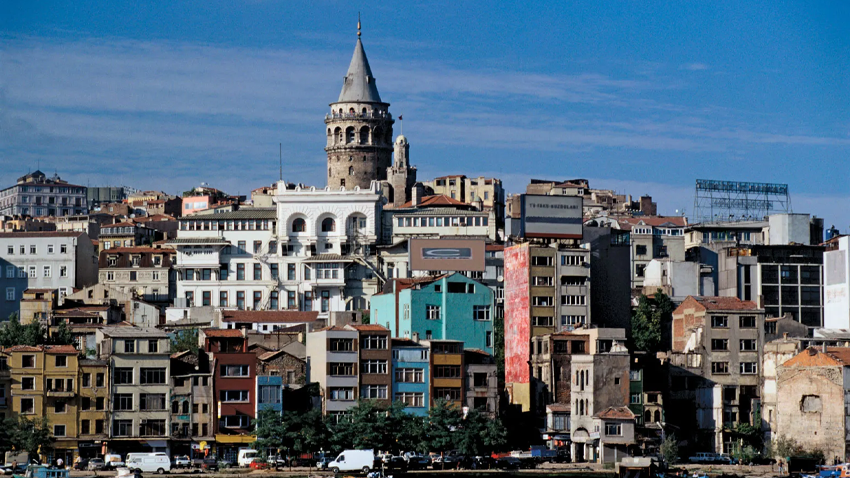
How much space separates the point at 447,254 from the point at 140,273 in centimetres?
3540

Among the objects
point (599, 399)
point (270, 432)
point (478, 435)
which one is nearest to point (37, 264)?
point (270, 432)

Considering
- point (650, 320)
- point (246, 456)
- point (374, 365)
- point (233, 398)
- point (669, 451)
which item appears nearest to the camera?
point (246, 456)

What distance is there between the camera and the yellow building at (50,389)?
109125mm

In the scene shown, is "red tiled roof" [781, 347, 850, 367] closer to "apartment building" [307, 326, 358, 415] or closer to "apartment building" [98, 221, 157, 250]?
"apartment building" [307, 326, 358, 415]

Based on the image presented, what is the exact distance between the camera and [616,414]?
375 feet

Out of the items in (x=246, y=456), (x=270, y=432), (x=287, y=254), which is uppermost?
(x=287, y=254)

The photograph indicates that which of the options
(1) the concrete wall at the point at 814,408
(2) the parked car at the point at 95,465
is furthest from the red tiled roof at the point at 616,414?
(2) the parked car at the point at 95,465

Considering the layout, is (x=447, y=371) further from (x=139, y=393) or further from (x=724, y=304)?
(x=724, y=304)

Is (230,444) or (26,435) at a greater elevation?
(26,435)

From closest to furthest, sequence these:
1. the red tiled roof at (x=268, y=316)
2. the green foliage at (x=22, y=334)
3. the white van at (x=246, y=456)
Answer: the white van at (x=246, y=456) → the green foliage at (x=22, y=334) → the red tiled roof at (x=268, y=316)

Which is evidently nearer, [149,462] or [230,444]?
[149,462]

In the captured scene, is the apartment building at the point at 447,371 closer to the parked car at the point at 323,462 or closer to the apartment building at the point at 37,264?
the parked car at the point at 323,462

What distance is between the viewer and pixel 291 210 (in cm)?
16738

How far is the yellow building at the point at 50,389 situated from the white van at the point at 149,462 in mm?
7359
